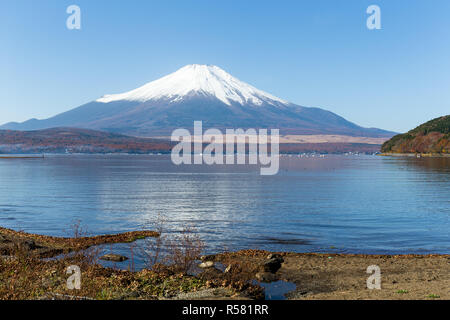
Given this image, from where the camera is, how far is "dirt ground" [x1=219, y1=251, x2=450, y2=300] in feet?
51.8

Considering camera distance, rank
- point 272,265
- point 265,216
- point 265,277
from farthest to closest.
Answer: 1. point 265,216
2. point 272,265
3. point 265,277

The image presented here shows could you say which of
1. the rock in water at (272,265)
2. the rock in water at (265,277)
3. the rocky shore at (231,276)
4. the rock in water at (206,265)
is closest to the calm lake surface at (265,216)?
the rocky shore at (231,276)

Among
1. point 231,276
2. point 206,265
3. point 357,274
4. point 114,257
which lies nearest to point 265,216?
point 114,257

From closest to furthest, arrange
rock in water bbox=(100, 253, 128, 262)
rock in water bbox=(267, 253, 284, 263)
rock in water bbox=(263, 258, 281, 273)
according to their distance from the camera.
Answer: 1. rock in water bbox=(263, 258, 281, 273)
2. rock in water bbox=(267, 253, 284, 263)
3. rock in water bbox=(100, 253, 128, 262)

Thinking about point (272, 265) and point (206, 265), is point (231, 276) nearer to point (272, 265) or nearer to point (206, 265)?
point (206, 265)

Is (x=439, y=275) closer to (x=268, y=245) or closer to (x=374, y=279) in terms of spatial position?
(x=374, y=279)

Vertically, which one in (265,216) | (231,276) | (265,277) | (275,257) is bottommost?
(265,216)

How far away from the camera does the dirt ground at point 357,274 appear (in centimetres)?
1578

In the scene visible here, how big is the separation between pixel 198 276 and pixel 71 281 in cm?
486

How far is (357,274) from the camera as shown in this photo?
1962cm

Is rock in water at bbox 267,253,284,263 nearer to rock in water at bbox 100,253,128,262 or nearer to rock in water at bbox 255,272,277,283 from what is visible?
rock in water at bbox 255,272,277,283

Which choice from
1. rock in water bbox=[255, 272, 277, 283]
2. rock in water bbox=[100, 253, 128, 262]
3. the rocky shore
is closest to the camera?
the rocky shore

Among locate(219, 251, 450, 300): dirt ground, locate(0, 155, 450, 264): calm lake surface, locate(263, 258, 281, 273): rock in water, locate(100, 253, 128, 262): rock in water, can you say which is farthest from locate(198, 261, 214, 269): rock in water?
locate(0, 155, 450, 264): calm lake surface
